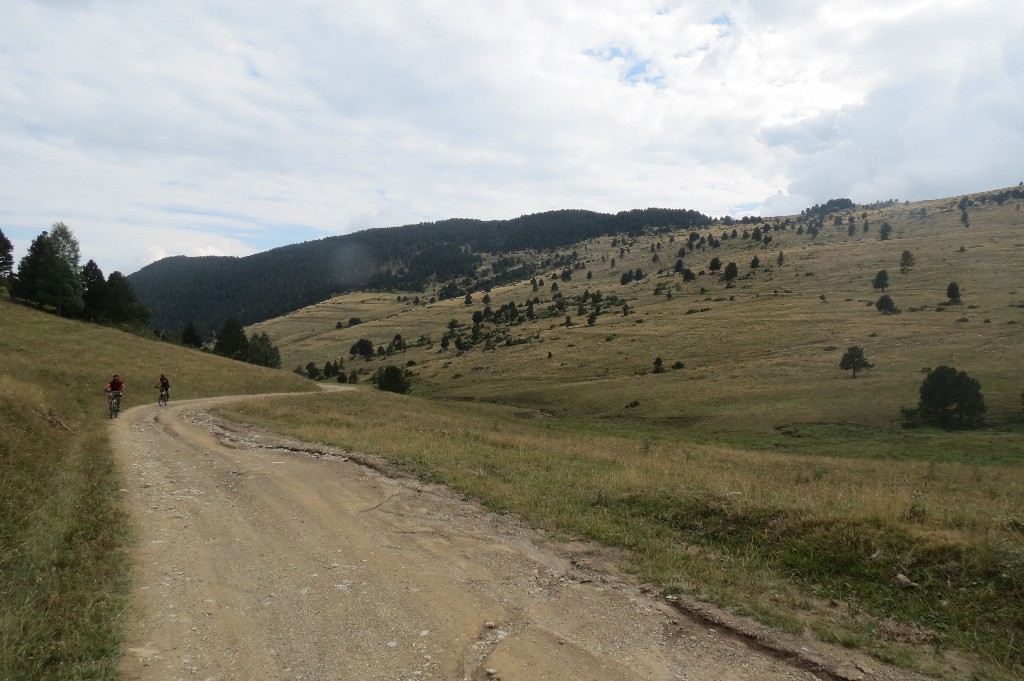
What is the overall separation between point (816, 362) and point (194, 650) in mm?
77059

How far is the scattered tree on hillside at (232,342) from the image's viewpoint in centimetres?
8725

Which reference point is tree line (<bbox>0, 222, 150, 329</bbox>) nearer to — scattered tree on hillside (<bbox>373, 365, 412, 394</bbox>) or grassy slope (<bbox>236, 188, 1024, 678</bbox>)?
scattered tree on hillside (<bbox>373, 365, 412, 394</bbox>)

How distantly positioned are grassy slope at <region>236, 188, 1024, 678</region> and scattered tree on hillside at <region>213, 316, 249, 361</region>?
29911 mm

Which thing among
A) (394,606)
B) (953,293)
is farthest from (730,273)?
(394,606)

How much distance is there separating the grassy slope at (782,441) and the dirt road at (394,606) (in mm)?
978

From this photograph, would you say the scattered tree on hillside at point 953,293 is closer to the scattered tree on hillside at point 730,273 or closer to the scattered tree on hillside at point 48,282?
the scattered tree on hillside at point 730,273

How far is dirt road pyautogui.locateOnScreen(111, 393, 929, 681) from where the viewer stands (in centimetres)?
568

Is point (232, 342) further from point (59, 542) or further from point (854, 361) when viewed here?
point (854, 361)

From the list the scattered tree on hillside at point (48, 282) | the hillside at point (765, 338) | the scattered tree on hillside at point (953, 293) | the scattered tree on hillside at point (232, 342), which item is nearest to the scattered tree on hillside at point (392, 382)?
the hillside at point (765, 338)

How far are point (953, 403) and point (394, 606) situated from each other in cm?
5329

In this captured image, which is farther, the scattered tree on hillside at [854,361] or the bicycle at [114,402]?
the scattered tree on hillside at [854,361]

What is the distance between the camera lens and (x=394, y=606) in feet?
22.7

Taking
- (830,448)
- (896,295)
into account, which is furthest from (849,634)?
(896,295)

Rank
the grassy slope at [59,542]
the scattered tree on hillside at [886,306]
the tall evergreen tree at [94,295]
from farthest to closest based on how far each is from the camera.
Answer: the scattered tree on hillside at [886,306], the tall evergreen tree at [94,295], the grassy slope at [59,542]
